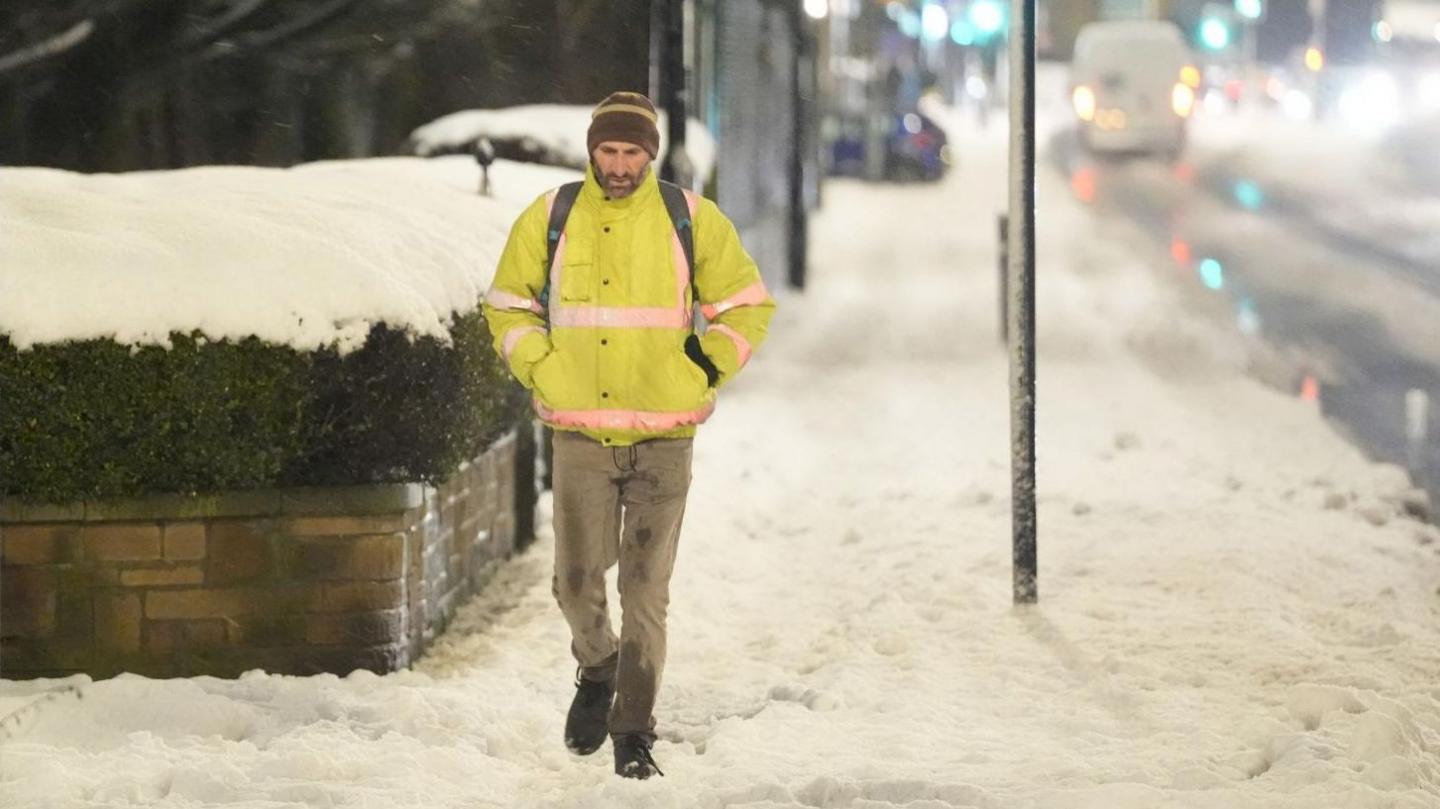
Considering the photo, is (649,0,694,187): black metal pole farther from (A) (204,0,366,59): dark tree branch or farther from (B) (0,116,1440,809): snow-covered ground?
(A) (204,0,366,59): dark tree branch

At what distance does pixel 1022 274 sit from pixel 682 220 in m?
2.38

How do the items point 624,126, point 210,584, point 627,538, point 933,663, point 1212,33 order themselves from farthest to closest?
point 1212,33, point 933,663, point 210,584, point 627,538, point 624,126

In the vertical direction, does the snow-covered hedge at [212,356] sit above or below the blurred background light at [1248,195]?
below

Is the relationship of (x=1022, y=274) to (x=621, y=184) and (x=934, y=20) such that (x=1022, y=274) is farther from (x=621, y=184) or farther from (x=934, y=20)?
(x=934, y=20)

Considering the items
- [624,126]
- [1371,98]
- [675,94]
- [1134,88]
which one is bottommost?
[624,126]

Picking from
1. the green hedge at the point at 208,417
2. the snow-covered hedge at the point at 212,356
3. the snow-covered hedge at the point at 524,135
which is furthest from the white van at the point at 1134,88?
the green hedge at the point at 208,417

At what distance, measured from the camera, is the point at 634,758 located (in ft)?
18.6

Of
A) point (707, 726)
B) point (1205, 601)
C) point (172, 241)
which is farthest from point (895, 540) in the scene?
point (172, 241)

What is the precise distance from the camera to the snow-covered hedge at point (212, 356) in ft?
20.9

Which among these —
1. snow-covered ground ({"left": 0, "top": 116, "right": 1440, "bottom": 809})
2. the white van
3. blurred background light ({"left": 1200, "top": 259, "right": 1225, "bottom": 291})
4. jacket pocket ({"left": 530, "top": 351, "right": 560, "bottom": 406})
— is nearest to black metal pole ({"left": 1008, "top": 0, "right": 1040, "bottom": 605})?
snow-covered ground ({"left": 0, "top": 116, "right": 1440, "bottom": 809})

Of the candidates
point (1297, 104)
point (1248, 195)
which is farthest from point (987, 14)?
point (1297, 104)

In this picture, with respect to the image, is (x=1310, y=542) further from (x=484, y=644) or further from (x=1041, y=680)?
(x=484, y=644)

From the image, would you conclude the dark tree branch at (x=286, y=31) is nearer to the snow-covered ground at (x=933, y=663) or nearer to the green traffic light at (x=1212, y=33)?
the snow-covered ground at (x=933, y=663)

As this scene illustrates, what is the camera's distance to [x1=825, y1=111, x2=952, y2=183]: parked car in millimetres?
36062
